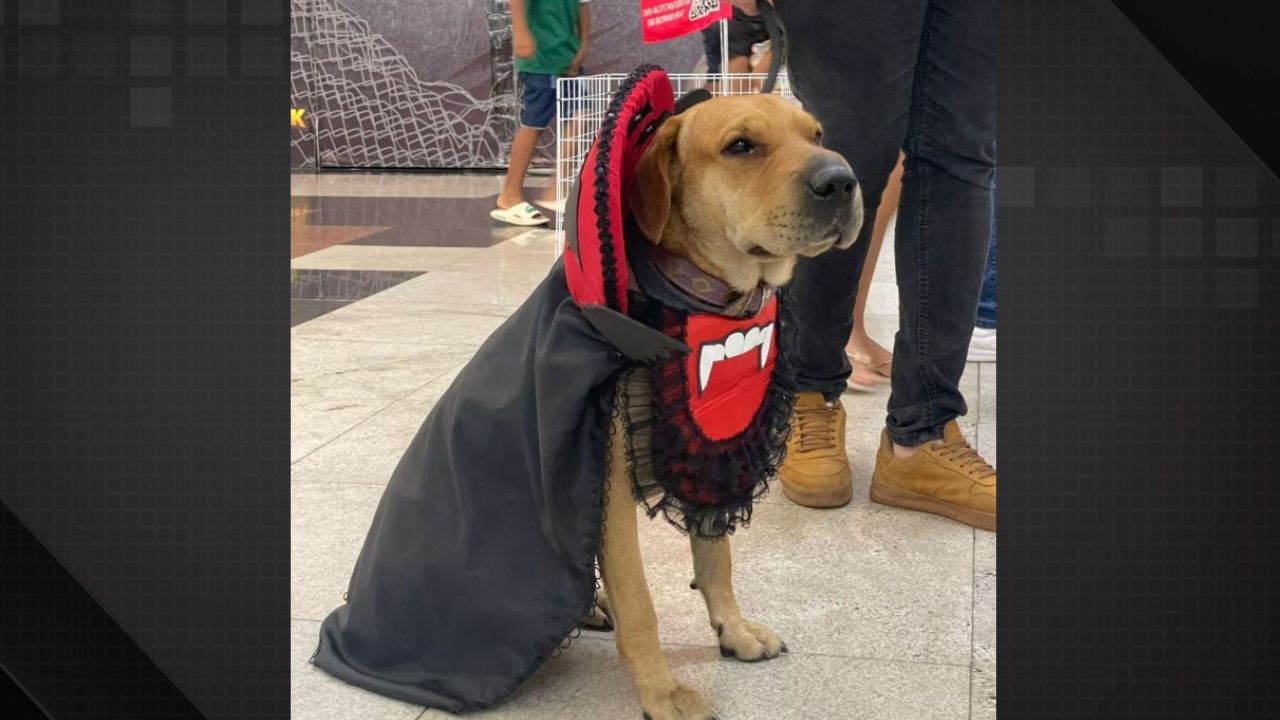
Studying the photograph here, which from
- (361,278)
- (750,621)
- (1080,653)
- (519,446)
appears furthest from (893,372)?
(361,278)

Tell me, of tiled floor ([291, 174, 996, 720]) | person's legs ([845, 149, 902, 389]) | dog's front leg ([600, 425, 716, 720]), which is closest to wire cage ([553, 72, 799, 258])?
person's legs ([845, 149, 902, 389])

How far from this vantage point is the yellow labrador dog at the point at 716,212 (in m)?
1.75

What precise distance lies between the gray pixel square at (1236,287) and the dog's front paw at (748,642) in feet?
3.96

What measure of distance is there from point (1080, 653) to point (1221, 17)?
0.65 metres

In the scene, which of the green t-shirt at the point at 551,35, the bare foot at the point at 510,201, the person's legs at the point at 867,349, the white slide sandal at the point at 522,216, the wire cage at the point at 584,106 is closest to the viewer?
the person's legs at the point at 867,349

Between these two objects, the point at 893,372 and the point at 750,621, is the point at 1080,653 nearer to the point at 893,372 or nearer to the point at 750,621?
the point at 750,621

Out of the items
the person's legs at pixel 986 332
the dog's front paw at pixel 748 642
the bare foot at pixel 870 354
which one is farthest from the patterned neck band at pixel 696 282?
the person's legs at pixel 986 332

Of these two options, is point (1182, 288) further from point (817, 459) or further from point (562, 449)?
point (817, 459)

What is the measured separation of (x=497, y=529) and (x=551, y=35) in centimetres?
557

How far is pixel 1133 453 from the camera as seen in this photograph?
1090mm

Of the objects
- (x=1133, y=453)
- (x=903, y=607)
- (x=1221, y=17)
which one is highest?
(x=1221, y=17)

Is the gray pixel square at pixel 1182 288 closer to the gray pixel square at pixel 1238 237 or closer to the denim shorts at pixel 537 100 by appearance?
the gray pixel square at pixel 1238 237

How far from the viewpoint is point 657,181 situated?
181 centimetres

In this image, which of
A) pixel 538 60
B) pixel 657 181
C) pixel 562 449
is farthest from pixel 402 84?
pixel 562 449
